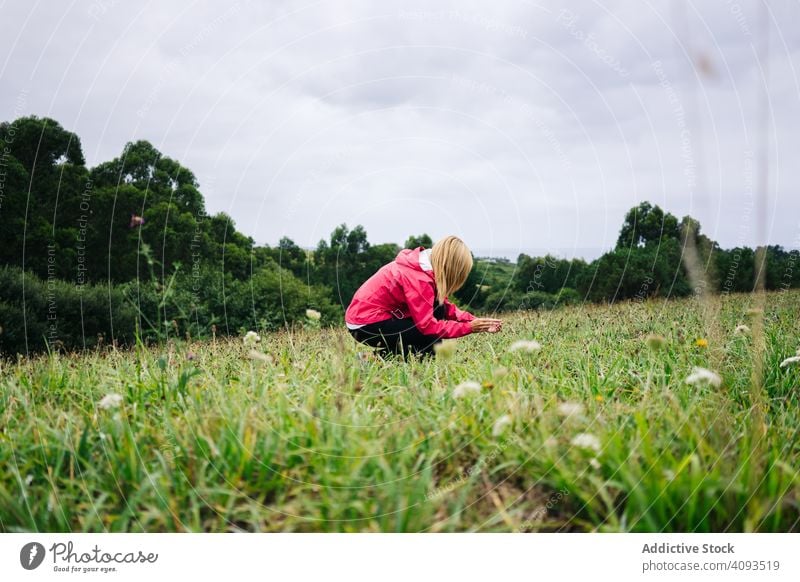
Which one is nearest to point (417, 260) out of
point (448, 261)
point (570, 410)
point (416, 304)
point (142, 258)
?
point (448, 261)

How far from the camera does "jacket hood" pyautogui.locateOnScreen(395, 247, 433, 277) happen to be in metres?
4.61

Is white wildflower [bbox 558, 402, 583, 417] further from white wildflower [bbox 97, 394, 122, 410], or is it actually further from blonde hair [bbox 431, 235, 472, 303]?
blonde hair [bbox 431, 235, 472, 303]

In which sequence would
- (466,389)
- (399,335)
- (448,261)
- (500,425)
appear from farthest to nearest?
(399,335)
(448,261)
(466,389)
(500,425)

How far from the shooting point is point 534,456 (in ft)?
6.62

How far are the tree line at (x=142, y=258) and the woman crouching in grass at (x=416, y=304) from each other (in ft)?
3.22

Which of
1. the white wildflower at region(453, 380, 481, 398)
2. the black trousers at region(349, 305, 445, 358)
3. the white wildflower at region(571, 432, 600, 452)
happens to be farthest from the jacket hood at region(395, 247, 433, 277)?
the white wildflower at region(571, 432, 600, 452)

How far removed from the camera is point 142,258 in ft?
43.1

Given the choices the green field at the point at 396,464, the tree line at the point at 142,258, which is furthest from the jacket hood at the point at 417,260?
the green field at the point at 396,464

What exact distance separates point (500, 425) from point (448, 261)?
2457 mm

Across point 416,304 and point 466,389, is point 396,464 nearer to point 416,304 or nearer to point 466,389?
point 466,389

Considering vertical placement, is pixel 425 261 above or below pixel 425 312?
above

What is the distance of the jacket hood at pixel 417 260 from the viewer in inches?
181

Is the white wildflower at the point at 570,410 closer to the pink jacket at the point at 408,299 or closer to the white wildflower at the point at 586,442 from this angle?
the white wildflower at the point at 586,442
